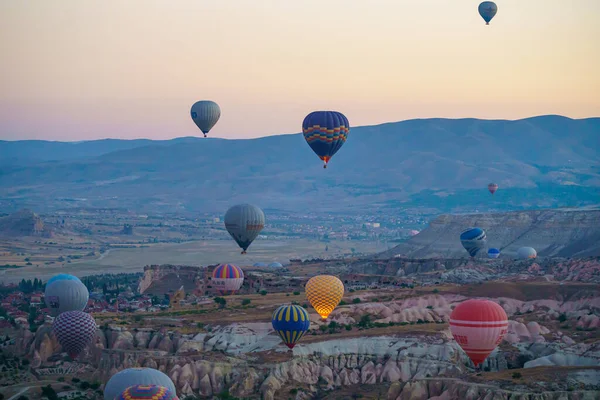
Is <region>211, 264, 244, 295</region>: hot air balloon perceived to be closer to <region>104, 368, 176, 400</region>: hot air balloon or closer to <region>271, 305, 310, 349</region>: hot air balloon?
<region>271, 305, 310, 349</region>: hot air balloon

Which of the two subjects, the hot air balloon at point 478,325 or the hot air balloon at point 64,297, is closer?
the hot air balloon at point 478,325

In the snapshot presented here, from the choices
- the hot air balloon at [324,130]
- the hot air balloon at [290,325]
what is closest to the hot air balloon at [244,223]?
the hot air balloon at [324,130]

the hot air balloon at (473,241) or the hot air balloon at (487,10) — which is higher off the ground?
the hot air balloon at (487,10)

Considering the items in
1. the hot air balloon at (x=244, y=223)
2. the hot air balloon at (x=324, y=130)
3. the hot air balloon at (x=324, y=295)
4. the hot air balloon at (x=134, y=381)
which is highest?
the hot air balloon at (x=324, y=130)

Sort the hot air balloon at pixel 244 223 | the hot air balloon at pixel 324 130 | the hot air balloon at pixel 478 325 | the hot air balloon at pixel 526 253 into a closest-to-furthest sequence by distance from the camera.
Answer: the hot air balloon at pixel 478 325 → the hot air balloon at pixel 324 130 → the hot air balloon at pixel 244 223 → the hot air balloon at pixel 526 253

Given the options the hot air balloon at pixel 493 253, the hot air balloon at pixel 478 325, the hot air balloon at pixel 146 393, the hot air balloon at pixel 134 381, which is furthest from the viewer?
the hot air balloon at pixel 493 253

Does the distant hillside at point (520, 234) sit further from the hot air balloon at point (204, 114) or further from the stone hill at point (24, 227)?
the stone hill at point (24, 227)

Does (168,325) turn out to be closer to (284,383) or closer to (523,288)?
(284,383)
